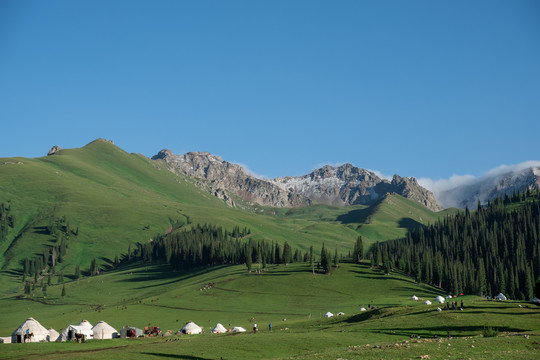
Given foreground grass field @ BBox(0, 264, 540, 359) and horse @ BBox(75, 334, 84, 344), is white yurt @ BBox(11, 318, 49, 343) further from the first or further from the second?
foreground grass field @ BBox(0, 264, 540, 359)

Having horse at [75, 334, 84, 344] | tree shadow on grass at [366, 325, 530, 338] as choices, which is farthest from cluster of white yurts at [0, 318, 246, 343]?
tree shadow on grass at [366, 325, 530, 338]

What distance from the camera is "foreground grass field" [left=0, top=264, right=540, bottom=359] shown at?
64438 millimetres

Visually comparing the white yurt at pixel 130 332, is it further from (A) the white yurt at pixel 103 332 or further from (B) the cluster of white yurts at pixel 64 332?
(A) the white yurt at pixel 103 332

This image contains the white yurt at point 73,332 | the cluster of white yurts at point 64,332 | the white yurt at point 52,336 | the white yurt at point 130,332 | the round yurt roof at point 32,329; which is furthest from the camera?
the white yurt at point 52,336

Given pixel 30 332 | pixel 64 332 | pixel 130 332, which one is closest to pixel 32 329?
pixel 30 332

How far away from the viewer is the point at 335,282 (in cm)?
19850

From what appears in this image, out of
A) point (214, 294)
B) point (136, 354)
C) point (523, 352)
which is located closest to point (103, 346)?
point (136, 354)

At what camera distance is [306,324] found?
114 meters

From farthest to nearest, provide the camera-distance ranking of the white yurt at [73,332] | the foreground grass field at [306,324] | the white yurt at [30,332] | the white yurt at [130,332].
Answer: the white yurt at [130,332], the white yurt at [73,332], the white yurt at [30,332], the foreground grass field at [306,324]

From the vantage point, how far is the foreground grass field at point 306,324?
211 ft

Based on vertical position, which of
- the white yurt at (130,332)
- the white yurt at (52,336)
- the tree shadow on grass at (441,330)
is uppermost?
the tree shadow on grass at (441,330)

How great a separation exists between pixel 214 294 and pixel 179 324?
47983 millimetres

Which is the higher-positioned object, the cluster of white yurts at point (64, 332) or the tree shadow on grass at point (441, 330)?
the tree shadow on grass at point (441, 330)

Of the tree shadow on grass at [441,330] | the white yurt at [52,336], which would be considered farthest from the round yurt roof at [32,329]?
the tree shadow on grass at [441,330]
